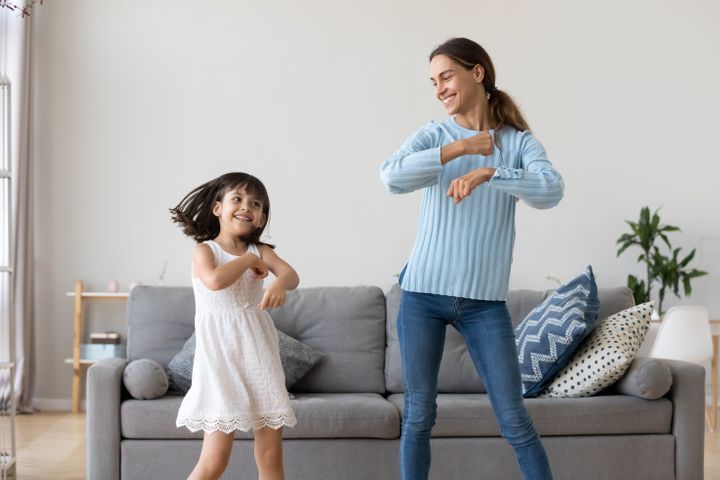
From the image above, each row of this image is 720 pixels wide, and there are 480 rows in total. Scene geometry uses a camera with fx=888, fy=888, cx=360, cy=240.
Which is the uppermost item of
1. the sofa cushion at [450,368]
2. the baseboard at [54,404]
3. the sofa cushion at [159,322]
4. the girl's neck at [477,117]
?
the girl's neck at [477,117]

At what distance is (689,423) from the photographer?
305 cm

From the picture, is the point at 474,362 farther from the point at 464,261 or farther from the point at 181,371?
the point at 181,371

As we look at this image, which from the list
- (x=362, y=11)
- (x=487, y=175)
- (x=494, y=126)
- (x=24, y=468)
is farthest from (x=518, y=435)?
(x=362, y=11)

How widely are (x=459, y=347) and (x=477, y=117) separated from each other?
4.53ft

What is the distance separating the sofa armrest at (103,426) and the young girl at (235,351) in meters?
0.69

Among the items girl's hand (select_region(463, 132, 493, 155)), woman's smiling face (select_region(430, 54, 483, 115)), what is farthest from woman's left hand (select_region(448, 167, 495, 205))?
woman's smiling face (select_region(430, 54, 483, 115))

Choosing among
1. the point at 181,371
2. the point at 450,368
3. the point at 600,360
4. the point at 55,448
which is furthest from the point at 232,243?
the point at 55,448

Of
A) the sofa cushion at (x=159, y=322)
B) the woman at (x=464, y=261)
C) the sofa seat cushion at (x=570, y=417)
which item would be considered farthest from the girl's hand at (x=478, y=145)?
the sofa cushion at (x=159, y=322)

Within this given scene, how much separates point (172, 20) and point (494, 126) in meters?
3.81

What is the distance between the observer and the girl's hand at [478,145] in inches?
83.7

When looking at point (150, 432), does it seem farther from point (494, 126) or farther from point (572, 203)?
point (572, 203)

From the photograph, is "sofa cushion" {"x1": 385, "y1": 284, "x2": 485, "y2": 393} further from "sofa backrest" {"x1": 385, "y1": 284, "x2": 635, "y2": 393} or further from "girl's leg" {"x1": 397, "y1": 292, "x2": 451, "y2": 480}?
"girl's leg" {"x1": 397, "y1": 292, "x2": 451, "y2": 480}

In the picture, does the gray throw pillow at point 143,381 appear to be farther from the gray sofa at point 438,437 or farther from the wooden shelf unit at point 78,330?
the wooden shelf unit at point 78,330

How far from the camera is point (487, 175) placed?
210 centimetres
